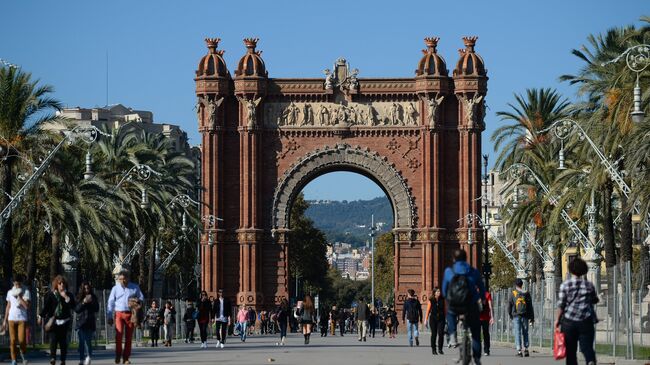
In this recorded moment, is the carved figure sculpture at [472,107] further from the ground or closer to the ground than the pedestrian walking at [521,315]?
further from the ground

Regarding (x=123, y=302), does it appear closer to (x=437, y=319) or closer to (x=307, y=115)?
(x=437, y=319)

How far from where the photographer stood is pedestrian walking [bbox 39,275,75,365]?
31062 mm

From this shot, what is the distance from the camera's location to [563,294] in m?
24.3

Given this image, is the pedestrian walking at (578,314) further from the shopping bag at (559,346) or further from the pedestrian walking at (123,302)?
the pedestrian walking at (123,302)

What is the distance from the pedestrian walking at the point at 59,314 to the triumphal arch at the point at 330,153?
51349 mm

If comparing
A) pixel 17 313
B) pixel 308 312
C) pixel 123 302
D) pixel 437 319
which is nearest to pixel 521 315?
pixel 437 319

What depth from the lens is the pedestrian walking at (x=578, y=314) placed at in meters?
24.1

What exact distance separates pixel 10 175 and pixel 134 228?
2297cm

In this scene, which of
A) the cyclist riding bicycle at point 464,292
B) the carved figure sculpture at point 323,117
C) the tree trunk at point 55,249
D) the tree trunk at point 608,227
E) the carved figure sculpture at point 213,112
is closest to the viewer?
the cyclist riding bicycle at point 464,292

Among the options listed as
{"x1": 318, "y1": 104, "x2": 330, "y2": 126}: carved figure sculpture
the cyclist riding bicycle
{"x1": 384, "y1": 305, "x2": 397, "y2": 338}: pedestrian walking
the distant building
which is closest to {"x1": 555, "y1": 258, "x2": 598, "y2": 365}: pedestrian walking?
the cyclist riding bicycle

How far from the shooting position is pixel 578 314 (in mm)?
24094

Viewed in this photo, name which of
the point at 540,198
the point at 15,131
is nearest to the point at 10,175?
the point at 15,131

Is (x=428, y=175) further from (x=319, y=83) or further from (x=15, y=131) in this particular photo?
(x=15, y=131)

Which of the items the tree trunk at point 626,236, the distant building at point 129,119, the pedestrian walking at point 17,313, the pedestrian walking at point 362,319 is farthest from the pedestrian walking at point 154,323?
the distant building at point 129,119
